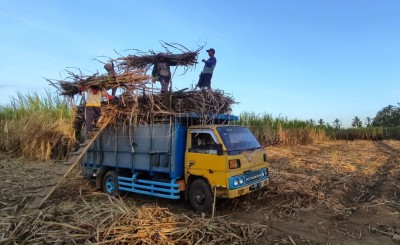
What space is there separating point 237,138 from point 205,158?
40.0 inches

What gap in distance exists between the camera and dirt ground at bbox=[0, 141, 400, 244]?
6.45 metres

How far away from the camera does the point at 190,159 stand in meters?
8.32

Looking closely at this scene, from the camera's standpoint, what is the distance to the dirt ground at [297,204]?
645 centimetres

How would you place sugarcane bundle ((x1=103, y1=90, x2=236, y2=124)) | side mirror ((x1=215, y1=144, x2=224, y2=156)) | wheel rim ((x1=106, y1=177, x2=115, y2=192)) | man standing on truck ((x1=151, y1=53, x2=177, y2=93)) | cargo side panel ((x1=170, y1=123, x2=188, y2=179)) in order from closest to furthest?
1. side mirror ((x1=215, y1=144, x2=224, y2=156))
2. cargo side panel ((x1=170, y1=123, x2=188, y2=179))
3. sugarcane bundle ((x1=103, y1=90, x2=236, y2=124))
4. wheel rim ((x1=106, y1=177, x2=115, y2=192))
5. man standing on truck ((x1=151, y1=53, x2=177, y2=93))

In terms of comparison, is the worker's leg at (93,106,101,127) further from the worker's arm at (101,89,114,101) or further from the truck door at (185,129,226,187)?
the truck door at (185,129,226,187)

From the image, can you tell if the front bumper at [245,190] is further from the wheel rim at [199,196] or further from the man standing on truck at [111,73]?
the man standing on truck at [111,73]

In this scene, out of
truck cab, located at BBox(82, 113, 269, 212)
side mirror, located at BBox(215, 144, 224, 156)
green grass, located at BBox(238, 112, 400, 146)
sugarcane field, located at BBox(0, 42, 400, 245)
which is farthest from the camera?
green grass, located at BBox(238, 112, 400, 146)

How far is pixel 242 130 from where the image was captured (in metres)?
8.92

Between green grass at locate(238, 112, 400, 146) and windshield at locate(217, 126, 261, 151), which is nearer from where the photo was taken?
windshield at locate(217, 126, 261, 151)

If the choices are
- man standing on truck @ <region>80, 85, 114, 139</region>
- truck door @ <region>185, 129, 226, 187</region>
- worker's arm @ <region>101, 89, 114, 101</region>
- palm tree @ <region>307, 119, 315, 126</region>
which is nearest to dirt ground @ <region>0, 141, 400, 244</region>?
truck door @ <region>185, 129, 226, 187</region>

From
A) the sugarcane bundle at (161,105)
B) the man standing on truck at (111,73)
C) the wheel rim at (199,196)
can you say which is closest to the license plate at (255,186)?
the wheel rim at (199,196)

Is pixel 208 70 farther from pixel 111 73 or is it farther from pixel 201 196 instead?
pixel 201 196

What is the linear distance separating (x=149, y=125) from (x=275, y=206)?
12.1ft

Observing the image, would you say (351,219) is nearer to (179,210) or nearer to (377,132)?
(179,210)
